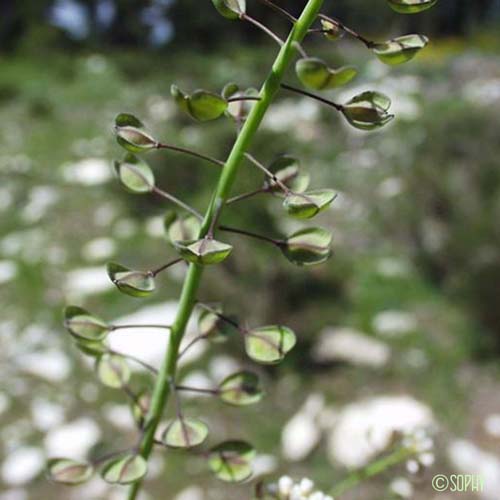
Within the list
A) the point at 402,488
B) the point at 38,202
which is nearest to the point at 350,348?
the point at 38,202

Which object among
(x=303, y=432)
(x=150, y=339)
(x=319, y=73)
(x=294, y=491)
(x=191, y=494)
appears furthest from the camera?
(x=150, y=339)

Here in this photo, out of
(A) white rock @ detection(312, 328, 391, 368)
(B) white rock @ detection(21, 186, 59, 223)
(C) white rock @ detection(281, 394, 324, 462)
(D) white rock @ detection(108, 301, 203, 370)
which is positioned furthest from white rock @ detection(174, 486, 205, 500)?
(B) white rock @ detection(21, 186, 59, 223)

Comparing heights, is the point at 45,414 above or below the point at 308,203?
below

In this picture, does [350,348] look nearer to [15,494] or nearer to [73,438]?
[73,438]

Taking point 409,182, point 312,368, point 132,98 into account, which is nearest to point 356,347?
point 312,368

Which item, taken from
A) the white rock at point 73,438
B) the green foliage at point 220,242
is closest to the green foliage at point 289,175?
the green foliage at point 220,242

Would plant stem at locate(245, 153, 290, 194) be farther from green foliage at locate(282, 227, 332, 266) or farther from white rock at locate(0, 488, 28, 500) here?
white rock at locate(0, 488, 28, 500)

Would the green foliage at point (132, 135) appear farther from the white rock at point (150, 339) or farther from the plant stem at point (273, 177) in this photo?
the white rock at point (150, 339)
